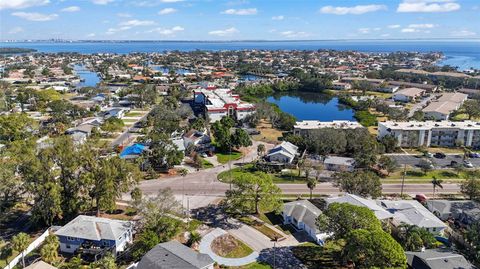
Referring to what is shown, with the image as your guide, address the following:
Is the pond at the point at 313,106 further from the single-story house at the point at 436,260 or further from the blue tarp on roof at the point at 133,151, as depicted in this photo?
the single-story house at the point at 436,260

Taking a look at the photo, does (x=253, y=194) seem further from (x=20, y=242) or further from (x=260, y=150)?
(x=20, y=242)

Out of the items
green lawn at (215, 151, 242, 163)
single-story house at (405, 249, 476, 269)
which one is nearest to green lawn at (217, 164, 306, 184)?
green lawn at (215, 151, 242, 163)

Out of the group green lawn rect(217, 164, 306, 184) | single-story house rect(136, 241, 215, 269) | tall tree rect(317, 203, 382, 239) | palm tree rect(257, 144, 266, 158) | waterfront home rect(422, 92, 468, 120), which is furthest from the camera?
waterfront home rect(422, 92, 468, 120)

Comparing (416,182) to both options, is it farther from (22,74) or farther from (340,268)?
(22,74)

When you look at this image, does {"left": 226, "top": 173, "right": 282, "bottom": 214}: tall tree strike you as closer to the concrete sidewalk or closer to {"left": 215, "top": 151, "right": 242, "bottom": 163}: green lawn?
the concrete sidewalk

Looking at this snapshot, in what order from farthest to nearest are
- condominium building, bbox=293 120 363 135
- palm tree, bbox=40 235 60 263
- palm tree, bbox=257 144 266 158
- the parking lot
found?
condominium building, bbox=293 120 363 135, palm tree, bbox=257 144 266 158, the parking lot, palm tree, bbox=40 235 60 263

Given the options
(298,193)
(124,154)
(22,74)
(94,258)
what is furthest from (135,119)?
(22,74)

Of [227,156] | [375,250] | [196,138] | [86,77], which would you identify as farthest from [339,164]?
[86,77]
